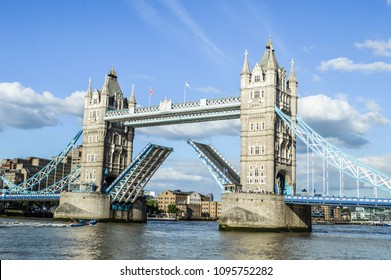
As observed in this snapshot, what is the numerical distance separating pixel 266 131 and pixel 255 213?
11582 mm

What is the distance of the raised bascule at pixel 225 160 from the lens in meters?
69.7

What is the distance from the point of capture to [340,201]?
66.2 m

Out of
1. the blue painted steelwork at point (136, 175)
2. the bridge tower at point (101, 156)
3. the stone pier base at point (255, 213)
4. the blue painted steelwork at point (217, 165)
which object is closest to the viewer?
the stone pier base at point (255, 213)

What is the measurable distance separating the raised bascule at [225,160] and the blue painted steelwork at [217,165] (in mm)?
140

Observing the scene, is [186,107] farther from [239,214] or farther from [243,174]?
[239,214]

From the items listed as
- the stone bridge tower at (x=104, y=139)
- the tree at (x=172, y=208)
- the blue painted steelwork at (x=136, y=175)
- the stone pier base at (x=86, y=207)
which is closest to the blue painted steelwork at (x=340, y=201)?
the blue painted steelwork at (x=136, y=175)

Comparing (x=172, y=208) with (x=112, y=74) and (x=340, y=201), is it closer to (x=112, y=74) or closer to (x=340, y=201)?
(x=112, y=74)

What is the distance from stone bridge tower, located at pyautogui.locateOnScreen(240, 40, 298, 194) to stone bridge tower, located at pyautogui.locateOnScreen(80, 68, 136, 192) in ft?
93.9

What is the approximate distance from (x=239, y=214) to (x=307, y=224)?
1217 centimetres

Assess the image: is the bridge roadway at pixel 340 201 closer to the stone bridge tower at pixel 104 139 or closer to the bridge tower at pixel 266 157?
the bridge tower at pixel 266 157

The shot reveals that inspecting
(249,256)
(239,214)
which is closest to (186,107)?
(239,214)

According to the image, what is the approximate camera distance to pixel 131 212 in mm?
95562

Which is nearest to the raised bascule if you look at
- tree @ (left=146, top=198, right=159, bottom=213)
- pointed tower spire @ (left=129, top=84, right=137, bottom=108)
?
pointed tower spire @ (left=129, top=84, right=137, bottom=108)

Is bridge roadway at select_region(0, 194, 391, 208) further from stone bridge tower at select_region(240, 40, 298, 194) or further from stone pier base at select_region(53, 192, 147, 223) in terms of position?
stone pier base at select_region(53, 192, 147, 223)
